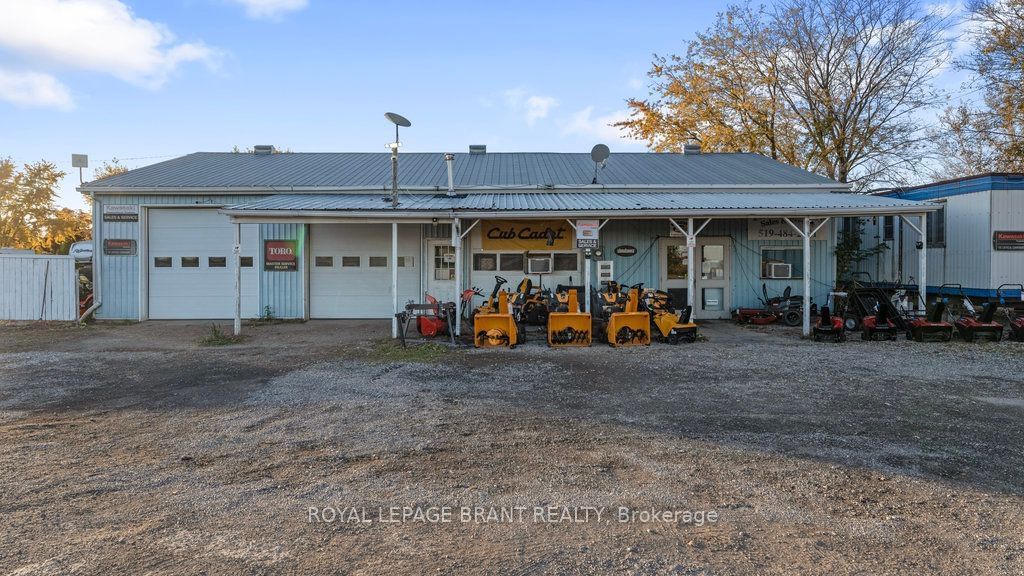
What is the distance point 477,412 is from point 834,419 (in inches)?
131

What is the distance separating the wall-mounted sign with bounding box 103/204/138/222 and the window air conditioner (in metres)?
15.2

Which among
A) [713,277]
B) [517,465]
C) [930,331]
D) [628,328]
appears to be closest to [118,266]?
[628,328]

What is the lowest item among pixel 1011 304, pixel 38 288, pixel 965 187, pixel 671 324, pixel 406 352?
pixel 406 352

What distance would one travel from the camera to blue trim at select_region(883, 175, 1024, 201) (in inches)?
440

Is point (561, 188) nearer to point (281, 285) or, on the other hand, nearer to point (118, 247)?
point (281, 285)

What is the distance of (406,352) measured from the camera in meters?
8.52

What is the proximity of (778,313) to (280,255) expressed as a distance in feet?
37.9

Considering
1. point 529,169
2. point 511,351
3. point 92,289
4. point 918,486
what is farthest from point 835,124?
point 92,289

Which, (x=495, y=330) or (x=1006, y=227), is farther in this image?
(x=1006, y=227)

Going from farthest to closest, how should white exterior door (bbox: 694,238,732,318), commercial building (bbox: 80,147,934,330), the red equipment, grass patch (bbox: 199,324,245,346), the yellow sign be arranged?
white exterior door (bbox: 694,238,732,318), commercial building (bbox: 80,147,934,330), the yellow sign, the red equipment, grass patch (bbox: 199,324,245,346)

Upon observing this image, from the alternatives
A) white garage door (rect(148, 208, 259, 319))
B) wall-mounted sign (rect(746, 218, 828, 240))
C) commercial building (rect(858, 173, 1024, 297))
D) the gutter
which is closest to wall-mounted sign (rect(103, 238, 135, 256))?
white garage door (rect(148, 208, 259, 319))

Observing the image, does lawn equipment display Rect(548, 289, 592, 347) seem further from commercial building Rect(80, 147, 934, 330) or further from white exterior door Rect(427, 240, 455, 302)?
white exterior door Rect(427, 240, 455, 302)

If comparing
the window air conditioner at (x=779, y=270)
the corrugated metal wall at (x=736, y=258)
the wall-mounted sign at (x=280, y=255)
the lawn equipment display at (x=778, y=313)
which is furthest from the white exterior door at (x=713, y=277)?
the wall-mounted sign at (x=280, y=255)

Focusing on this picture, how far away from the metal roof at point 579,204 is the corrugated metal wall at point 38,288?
497 centimetres
